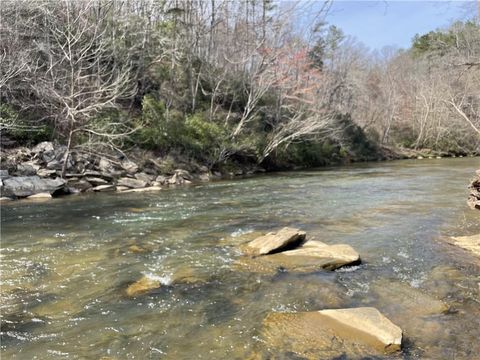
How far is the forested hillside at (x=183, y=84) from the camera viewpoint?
1752cm

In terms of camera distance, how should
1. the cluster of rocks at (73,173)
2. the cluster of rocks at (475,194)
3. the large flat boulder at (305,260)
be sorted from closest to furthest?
the large flat boulder at (305,260), the cluster of rocks at (475,194), the cluster of rocks at (73,173)

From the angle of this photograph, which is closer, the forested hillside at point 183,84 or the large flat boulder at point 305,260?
the large flat boulder at point 305,260

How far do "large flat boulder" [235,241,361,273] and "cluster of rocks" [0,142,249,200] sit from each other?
10.0m

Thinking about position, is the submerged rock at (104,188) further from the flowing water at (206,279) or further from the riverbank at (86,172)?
the flowing water at (206,279)

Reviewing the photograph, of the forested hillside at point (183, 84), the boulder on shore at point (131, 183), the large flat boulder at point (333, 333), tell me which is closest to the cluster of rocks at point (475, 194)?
the forested hillside at point (183, 84)

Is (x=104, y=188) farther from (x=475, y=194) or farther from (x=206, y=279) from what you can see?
(x=475, y=194)

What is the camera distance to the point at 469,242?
24.9 feet

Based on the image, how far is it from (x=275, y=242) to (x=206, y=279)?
68.6 inches

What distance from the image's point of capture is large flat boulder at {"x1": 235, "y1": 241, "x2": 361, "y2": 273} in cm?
657

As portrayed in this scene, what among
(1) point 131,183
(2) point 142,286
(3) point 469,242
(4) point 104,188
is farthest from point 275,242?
(1) point 131,183

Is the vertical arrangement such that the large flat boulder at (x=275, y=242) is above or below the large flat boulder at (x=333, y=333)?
above

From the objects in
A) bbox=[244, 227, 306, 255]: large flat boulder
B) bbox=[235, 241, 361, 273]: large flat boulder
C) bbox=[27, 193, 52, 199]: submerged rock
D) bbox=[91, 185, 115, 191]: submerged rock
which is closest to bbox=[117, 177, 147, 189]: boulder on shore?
bbox=[91, 185, 115, 191]: submerged rock

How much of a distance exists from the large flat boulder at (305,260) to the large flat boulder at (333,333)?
5.68 feet

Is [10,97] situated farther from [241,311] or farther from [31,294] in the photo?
[241,311]
